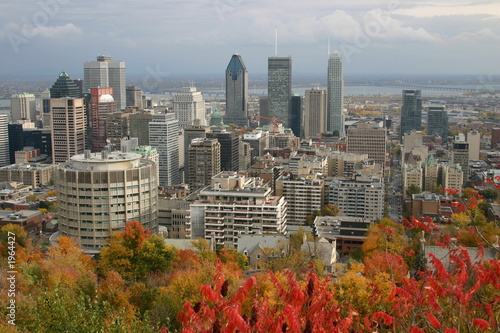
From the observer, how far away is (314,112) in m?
54.9

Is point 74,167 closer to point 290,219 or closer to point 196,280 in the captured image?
point 196,280

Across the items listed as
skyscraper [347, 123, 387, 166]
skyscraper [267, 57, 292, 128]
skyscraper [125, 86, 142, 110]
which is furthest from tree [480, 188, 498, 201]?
skyscraper [125, 86, 142, 110]

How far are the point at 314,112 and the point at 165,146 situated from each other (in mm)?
24148

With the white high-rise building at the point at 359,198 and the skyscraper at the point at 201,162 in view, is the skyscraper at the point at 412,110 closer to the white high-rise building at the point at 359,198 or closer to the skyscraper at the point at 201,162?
the skyscraper at the point at 201,162

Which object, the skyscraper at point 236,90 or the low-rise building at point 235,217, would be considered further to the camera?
the skyscraper at point 236,90

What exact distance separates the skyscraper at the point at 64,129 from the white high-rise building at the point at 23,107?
17.4m

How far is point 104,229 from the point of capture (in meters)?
14.1

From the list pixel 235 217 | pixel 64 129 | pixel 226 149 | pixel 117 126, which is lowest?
pixel 235 217

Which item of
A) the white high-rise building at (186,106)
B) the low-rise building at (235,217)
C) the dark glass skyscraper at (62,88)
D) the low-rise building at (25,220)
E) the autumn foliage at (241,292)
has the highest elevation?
the dark glass skyscraper at (62,88)

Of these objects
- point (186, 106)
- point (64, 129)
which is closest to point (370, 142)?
point (64, 129)

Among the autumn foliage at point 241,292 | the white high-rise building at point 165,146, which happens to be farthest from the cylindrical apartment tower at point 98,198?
the white high-rise building at point 165,146

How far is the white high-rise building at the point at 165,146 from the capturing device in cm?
3350

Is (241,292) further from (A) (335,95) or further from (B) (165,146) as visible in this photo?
(A) (335,95)

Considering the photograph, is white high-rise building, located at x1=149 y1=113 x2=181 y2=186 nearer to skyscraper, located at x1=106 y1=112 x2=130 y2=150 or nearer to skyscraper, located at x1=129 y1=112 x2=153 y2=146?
skyscraper, located at x1=129 y1=112 x2=153 y2=146
